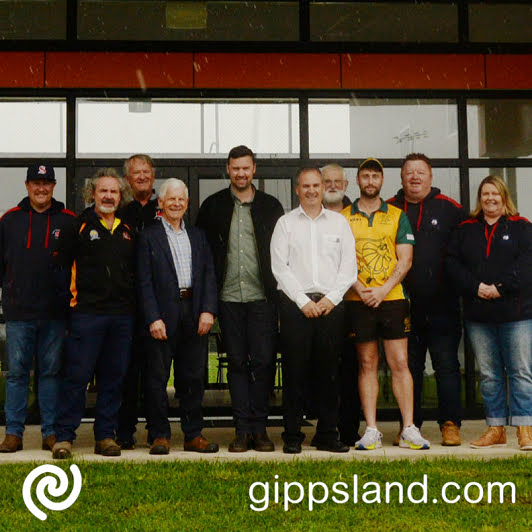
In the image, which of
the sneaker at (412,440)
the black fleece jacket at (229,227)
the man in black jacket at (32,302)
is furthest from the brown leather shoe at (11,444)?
the sneaker at (412,440)

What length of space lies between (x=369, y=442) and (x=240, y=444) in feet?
2.89

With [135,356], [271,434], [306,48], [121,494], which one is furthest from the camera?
[306,48]

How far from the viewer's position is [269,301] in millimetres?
5766

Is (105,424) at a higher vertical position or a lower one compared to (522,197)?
lower

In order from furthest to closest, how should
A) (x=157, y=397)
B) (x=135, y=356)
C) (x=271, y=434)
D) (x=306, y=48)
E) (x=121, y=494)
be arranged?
1. (x=306, y=48)
2. (x=271, y=434)
3. (x=135, y=356)
4. (x=157, y=397)
5. (x=121, y=494)

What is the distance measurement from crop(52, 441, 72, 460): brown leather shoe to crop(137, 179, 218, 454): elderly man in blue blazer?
547 mm

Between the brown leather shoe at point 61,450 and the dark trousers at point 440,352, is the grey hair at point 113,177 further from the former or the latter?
the dark trousers at point 440,352

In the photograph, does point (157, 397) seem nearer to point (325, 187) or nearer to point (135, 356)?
point (135, 356)

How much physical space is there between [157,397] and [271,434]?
1.50 metres

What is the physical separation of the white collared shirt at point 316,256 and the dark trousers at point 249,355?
0.31 metres

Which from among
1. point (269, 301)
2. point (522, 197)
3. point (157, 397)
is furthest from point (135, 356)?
point (522, 197)

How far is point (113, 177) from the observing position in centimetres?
561

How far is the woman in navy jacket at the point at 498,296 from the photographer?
5.82 meters

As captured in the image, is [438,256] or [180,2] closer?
[438,256]
